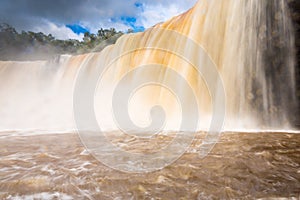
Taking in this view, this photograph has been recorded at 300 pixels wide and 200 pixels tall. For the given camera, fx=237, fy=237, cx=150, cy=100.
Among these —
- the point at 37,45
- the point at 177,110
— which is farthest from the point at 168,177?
the point at 37,45

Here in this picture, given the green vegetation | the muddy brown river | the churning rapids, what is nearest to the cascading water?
the churning rapids

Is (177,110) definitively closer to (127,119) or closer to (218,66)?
(218,66)

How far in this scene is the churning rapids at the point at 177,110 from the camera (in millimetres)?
2543

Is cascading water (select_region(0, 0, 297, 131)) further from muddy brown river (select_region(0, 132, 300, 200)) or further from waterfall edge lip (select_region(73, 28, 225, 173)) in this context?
muddy brown river (select_region(0, 132, 300, 200))

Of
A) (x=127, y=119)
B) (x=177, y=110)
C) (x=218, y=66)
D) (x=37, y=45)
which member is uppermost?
(x=37, y=45)

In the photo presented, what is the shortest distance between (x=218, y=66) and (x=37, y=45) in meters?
33.7

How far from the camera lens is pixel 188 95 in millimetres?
8062

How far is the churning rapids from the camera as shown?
254 centimetres

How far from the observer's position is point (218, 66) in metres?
7.61

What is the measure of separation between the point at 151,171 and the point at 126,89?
8.13 meters

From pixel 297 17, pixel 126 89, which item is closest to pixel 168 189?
pixel 297 17

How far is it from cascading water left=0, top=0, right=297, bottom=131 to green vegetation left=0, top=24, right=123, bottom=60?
22.6 m

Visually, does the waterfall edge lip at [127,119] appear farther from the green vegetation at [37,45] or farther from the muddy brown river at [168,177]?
the green vegetation at [37,45]

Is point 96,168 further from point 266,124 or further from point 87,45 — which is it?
point 87,45
